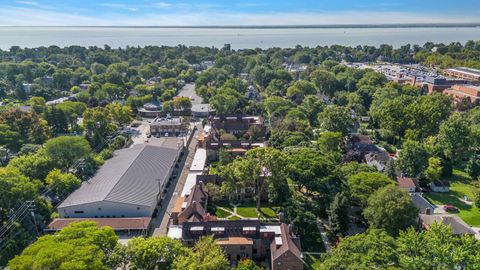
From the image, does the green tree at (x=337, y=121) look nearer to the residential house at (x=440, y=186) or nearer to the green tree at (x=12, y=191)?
the residential house at (x=440, y=186)

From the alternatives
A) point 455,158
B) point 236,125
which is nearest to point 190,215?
point 236,125

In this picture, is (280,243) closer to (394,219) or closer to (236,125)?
(394,219)

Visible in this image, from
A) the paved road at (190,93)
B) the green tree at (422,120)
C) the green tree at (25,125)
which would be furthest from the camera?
the paved road at (190,93)

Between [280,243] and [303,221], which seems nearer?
[280,243]

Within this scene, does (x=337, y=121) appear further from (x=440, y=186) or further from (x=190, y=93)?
(x=190, y=93)

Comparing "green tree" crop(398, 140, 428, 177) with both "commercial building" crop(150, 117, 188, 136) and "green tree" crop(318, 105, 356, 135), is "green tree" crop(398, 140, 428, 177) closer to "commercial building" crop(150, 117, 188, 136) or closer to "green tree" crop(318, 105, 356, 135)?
"green tree" crop(318, 105, 356, 135)

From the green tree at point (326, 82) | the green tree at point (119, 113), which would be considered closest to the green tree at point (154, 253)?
the green tree at point (119, 113)
